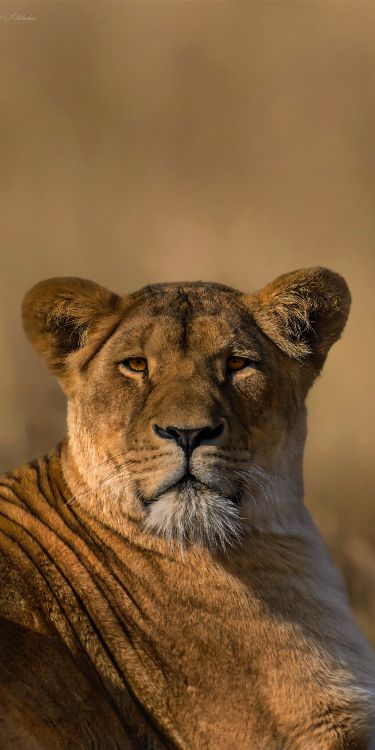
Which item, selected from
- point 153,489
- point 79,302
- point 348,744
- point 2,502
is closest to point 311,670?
point 348,744

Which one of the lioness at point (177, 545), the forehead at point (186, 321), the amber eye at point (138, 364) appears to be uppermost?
the forehead at point (186, 321)

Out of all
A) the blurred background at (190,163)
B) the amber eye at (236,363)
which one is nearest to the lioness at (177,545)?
the amber eye at (236,363)

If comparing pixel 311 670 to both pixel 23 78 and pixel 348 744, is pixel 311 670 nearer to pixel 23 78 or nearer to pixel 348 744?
pixel 348 744

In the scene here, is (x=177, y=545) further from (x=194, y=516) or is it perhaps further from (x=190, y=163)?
(x=190, y=163)

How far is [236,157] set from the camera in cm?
1007

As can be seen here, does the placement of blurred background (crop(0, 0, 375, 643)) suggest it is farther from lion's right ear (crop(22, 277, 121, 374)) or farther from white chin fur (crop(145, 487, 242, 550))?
white chin fur (crop(145, 487, 242, 550))

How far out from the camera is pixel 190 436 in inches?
158

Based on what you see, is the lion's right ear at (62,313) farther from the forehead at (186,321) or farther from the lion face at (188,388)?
the forehead at (186,321)

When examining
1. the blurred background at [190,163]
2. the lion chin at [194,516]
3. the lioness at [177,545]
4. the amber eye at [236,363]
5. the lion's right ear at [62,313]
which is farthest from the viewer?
the blurred background at [190,163]

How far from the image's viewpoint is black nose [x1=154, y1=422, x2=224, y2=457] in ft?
13.2

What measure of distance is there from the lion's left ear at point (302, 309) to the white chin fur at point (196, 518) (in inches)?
28.6

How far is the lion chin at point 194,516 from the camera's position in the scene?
407 cm

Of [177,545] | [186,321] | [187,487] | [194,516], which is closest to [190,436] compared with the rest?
[187,487]

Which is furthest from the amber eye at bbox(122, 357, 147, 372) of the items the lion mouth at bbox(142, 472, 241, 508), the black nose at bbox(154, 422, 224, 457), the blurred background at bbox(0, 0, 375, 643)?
the blurred background at bbox(0, 0, 375, 643)
